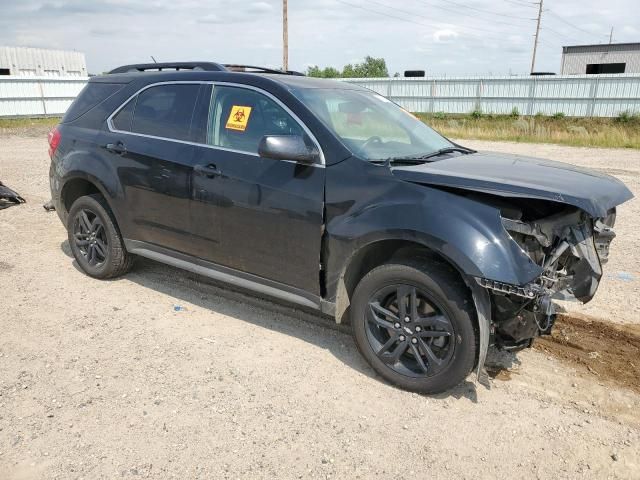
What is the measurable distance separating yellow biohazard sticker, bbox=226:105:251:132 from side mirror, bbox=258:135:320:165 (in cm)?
53

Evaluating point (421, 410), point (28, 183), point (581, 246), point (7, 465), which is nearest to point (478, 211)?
point (581, 246)

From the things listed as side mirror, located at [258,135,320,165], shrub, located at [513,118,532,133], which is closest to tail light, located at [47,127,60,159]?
side mirror, located at [258,135,320,165]

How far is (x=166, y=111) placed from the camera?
4488 mm

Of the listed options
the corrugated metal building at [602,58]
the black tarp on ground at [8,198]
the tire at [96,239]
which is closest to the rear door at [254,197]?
the tire at [96,239]

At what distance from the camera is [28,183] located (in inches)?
410

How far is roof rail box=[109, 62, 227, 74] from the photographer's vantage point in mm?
4462

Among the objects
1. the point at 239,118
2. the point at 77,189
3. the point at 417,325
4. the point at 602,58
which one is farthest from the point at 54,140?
the point at 602,58

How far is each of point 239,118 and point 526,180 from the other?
2108 millimetres

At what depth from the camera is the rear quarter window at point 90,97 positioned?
16.4 feet

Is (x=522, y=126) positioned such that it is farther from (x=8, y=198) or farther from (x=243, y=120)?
(x=243, y=120)

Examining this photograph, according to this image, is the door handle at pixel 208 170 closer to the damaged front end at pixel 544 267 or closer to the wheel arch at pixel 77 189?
the wheel arch at pixel 77 189

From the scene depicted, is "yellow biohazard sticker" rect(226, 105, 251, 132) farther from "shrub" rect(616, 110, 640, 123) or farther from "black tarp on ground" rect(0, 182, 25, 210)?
"shrub" rect(616, 110, 640, 123)

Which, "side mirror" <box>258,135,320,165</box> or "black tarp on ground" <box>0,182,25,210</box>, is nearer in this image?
"side mirror" <box>258,135,320,165</box>

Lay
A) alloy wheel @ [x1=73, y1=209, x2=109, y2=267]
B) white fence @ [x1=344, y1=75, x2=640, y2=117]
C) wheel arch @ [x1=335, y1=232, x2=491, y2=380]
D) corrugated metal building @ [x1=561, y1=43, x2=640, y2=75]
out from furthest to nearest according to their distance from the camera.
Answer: corrugated metal building @ [x1=561, y1=43, x2=640, y2=75] → white fence @ [x1=344, y1=75, x2=640, y2=117] → alloy wheel @ [x1=73, y1=209, x2=109, y2=267] → wheel arch @ [x1=335, y1=232, x2=491, y2=380]
